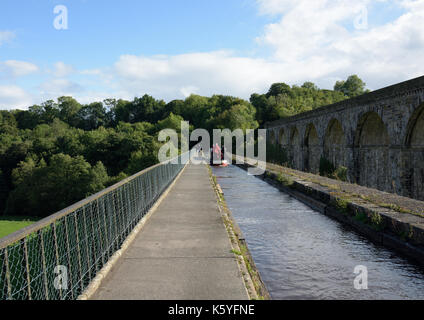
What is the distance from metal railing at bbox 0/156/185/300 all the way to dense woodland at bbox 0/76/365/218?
50.0 meters

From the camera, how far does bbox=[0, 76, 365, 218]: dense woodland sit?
64.9 m

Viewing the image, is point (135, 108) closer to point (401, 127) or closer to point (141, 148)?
point (141, 148)

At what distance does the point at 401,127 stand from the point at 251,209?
26.5 feet

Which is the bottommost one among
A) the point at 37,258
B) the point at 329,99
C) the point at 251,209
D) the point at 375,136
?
the point at 251,209

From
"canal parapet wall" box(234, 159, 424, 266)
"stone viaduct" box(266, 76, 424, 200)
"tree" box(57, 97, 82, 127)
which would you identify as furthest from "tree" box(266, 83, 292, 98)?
"canal parapet wall" box(234, 159, 424, 266)

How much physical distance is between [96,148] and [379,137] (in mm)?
67047

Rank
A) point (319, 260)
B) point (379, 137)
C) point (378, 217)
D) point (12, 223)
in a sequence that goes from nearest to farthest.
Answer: point (319, 260)
point (378, 217)
point (379, 137)
point (12, 223)

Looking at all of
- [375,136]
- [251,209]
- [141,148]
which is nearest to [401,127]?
[375,136]

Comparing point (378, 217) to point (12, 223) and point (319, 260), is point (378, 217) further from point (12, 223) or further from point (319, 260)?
point (12, 223)

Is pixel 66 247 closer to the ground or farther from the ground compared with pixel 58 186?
farther from the ground

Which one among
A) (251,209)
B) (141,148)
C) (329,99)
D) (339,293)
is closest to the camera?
(339,293)

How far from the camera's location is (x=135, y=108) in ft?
400

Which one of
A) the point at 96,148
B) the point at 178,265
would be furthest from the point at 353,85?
the point at 178,265

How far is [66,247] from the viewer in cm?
421
